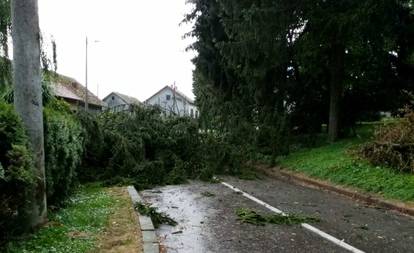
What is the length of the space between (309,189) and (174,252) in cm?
793

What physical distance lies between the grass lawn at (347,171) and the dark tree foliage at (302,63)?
1.35 meters

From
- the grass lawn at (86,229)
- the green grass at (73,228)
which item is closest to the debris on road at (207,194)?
the grass lawn at (86,229)

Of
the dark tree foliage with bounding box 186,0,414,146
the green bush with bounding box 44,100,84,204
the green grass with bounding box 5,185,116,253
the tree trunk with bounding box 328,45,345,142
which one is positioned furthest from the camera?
the tree trunk with bounding box 328,45,345,142

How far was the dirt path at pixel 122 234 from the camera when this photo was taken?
595 centimetres

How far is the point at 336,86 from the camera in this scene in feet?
61.3

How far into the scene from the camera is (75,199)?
990 cm

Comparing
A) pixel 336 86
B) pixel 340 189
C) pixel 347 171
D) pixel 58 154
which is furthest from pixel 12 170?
pixel 336 86

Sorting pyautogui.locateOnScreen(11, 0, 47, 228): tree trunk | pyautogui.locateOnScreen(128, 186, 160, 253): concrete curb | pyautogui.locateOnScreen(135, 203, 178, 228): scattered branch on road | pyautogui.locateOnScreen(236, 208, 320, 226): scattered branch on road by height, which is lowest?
pyautogui.locateOnScreen(236, 208, 320, 226): scattered branch on road

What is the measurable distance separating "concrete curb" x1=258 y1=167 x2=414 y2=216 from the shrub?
1.42 m

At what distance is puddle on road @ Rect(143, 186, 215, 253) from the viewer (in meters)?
6.74

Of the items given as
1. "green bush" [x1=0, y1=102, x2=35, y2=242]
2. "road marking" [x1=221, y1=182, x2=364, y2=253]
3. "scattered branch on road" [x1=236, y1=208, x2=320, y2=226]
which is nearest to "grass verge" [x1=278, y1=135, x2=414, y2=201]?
"road marking" [x1=221, y1=182, x2=364, y2=253]

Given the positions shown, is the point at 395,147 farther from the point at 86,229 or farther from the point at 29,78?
the point at 29,78

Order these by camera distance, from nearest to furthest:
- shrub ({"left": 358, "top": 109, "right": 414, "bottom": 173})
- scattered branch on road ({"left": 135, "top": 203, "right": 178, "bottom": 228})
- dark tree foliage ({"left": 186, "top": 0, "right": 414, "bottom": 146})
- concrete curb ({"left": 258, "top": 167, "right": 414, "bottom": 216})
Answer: scattered branch on road ({"left": 135, "top": 203, "right": 178, "bottom": 228}) → concrete curb ({"left": 258, "top": 167, "right": 414, "bottom": 216}) → shrub ({"left": 358, "top": 109, "right": 414, "bottom": 173}) → dark tree foliage ({"left": 186, "top": 0, "right": 414, "bottom": 146})

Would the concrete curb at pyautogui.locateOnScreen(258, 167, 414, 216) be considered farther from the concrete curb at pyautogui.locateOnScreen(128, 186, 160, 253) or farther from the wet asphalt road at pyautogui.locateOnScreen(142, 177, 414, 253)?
the concrete curb at pyautogui.locateOnScreen(128, 186, 160, 253)
